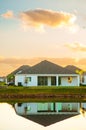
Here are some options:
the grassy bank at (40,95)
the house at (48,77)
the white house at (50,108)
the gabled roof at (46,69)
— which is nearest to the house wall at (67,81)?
the house at (48,77)

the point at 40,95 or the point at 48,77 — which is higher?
the point at 48,77

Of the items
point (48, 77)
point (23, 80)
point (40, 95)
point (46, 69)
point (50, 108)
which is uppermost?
point (46, 69)

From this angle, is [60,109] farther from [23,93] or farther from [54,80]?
[54,80]

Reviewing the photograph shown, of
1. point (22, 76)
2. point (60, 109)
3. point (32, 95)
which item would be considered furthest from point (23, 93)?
point (22, 76)

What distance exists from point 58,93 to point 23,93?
4.29 m

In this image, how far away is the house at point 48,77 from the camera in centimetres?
6456

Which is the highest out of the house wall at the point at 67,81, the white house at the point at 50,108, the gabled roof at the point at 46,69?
the gabled roof at the point at 46,69

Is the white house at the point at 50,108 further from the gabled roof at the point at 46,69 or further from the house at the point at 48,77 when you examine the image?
the gabled roof at the point at 46,69

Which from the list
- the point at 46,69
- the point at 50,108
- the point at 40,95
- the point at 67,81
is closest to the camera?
the point at 50,108

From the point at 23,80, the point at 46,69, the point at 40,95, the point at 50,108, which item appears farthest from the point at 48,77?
the point at 50,108

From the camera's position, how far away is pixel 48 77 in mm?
65438

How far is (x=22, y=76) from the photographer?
66.8 m

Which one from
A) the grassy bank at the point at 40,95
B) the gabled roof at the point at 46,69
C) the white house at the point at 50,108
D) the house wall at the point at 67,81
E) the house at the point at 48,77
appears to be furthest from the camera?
the house wall at the point at 67,81

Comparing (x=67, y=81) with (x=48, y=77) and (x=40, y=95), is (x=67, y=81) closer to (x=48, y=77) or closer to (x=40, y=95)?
(x=48, y=77)
